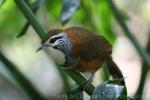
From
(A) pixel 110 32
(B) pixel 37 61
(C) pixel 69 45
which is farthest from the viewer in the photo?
(B) pixel 37 61

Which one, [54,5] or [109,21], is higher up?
[54,5]

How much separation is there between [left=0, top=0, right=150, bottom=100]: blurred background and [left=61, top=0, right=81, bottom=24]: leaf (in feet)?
0.04

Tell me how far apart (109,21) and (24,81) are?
1.62 ft

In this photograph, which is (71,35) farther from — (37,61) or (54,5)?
(37,61)

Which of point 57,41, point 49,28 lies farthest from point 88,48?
point 49,28

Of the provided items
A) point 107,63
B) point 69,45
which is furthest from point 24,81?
point 107,63

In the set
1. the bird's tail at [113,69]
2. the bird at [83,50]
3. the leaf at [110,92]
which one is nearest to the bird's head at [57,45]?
the bird at [83,50]

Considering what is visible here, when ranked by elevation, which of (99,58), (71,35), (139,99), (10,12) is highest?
(10,12)

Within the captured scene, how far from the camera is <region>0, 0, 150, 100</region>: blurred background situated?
1.71 meters

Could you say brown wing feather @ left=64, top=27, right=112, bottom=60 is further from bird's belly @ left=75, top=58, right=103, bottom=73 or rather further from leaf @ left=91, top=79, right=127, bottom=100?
leaf @ left=91, top=79, right=127, bottom=100

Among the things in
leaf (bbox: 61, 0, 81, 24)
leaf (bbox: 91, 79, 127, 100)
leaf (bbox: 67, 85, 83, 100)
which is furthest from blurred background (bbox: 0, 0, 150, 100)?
leaf (bbox: 91, 79, 127, 100)

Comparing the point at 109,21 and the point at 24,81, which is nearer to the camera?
the point at 24,81

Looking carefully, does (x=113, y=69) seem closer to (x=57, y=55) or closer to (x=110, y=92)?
(x=57, y=55)

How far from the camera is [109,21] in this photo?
1.73 meters
